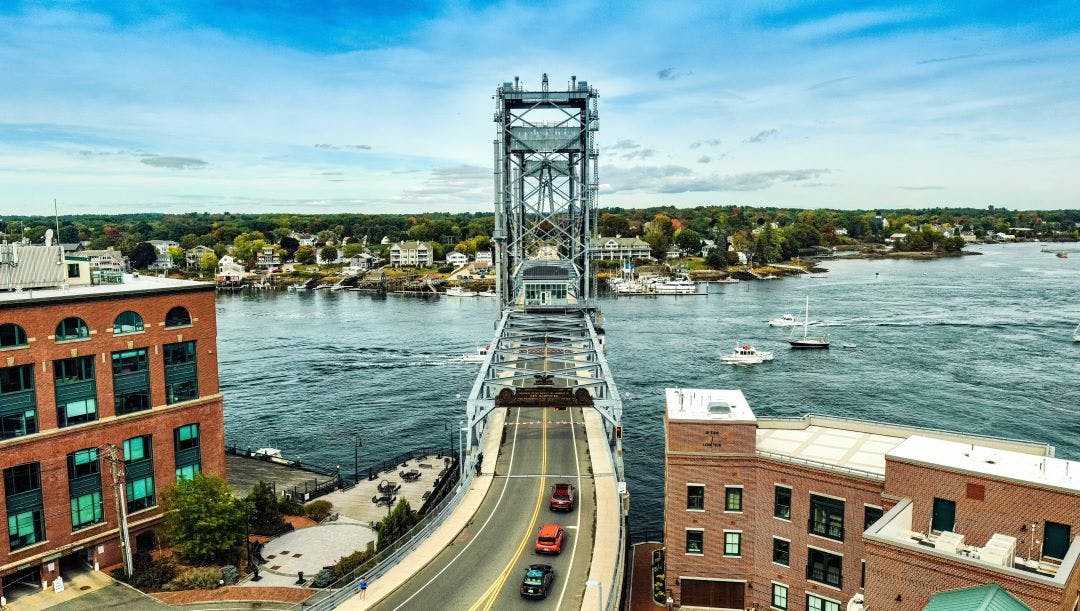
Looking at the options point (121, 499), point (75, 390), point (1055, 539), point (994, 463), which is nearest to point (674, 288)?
point (121, 499)

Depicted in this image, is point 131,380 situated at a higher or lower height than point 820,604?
higher

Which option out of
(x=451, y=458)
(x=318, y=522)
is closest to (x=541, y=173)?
(x=451, y=458)

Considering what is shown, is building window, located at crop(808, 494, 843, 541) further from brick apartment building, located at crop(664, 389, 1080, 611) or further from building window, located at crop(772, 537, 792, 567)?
building window, located at crop(772, 537, 792, 567)

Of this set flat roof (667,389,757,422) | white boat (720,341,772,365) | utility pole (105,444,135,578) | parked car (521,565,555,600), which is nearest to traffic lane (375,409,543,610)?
parked car (521,565,555,600)

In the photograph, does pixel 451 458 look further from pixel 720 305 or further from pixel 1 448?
pixel 720 305

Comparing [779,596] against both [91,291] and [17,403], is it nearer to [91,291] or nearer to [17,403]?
[17,403]

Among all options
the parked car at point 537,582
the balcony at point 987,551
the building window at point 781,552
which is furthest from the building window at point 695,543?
the balcony at point 987,551
